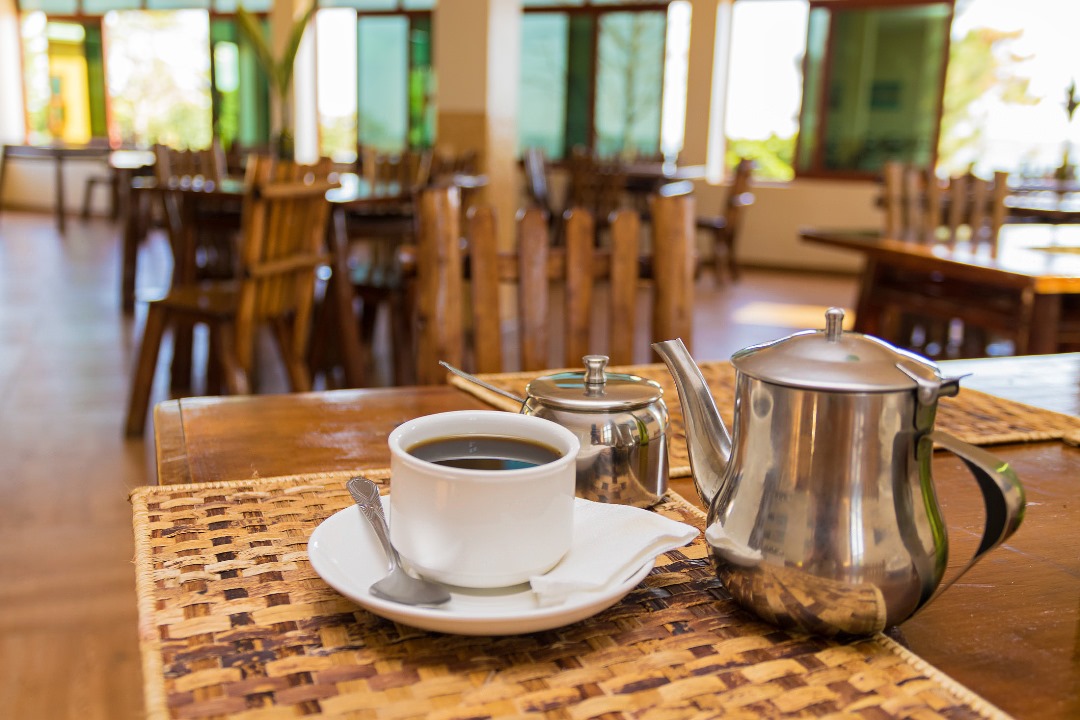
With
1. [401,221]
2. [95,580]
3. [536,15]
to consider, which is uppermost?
[536,15]

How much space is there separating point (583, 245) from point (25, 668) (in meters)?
1.18

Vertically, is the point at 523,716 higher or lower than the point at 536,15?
lower

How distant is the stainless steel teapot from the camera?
51 centimetres

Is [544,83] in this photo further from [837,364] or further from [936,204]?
[837,364]

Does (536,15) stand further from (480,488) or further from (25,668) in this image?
(480,488)

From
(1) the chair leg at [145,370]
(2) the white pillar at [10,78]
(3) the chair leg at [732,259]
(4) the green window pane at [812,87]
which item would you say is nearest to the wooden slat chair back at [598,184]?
(3) the chair leg at [732,259]

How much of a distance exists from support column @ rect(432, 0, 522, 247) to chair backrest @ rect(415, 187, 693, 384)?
11.6ft

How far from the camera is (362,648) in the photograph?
1.68ft

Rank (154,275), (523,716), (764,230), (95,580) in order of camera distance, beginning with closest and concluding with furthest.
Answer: (523,716) < (95,580) < (154,275) < (764,230)

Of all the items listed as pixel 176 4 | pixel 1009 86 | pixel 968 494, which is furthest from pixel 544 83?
pixel 968 494

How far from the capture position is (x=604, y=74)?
8.05 m

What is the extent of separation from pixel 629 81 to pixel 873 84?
1919mm

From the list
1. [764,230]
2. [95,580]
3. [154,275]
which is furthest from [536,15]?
[95,580]

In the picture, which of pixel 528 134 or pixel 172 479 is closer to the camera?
pixel 172 479
